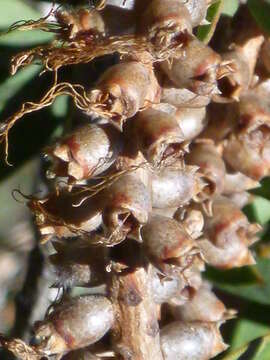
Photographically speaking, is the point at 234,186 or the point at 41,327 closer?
the point at 41,327

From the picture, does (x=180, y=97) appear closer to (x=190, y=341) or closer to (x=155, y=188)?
(x=155, y=188)

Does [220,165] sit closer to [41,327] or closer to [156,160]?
[156,160]

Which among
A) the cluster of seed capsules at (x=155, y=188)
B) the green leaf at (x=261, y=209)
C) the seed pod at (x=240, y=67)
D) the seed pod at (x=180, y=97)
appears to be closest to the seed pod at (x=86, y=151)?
the cluster of seed capsules at (x=155, y=188)

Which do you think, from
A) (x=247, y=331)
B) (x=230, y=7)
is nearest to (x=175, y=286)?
(x=247, y=331)

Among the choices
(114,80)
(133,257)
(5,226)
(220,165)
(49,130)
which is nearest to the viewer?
(114,80)

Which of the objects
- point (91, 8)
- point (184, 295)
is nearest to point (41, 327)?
point (184, 295)

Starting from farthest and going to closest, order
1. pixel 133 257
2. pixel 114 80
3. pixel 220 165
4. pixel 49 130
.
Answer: pixel 49 130
pixel 220 165
pixel 133 257
pixel 114 80

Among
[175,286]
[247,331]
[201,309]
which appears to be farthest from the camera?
[247,331]
